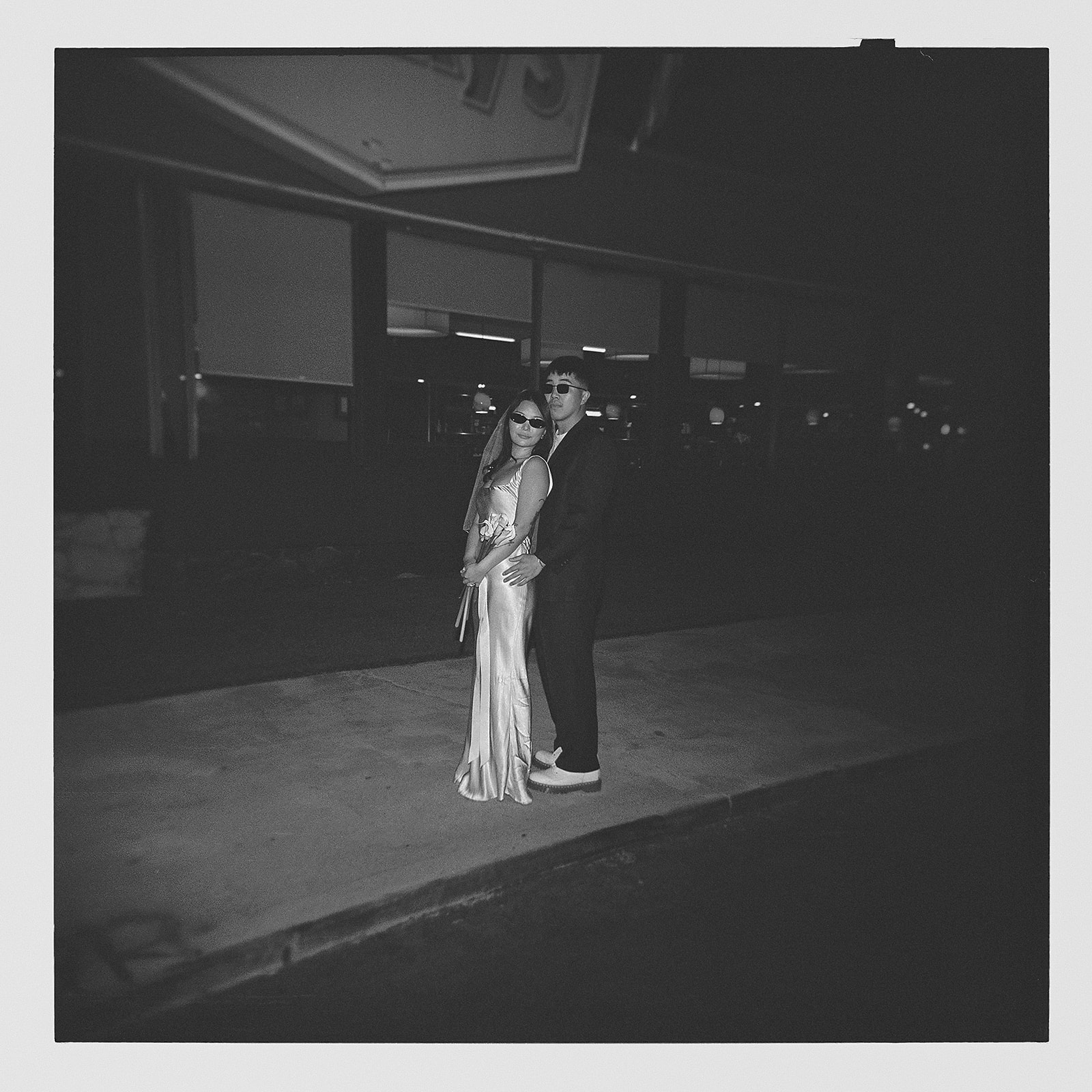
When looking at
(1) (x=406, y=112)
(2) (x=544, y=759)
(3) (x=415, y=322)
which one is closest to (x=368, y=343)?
(3) (x=415, y=322)

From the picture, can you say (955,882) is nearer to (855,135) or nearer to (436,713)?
(436,713)

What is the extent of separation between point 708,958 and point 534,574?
5.86 ft

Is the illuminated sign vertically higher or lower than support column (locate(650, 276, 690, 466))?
higher

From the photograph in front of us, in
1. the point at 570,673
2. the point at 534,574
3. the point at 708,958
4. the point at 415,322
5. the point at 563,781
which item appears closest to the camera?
the point at 708,958

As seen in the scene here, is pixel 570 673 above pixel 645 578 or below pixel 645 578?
below

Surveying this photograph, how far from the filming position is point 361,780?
188 inches

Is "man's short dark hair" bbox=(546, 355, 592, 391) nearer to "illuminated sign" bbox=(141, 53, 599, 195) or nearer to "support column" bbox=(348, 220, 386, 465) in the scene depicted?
"illuminated sign" bbox=(141, 53, 599, 195)

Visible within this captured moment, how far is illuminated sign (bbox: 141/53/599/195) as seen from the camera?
24.0 feet

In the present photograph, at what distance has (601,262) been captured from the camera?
12.0 meters

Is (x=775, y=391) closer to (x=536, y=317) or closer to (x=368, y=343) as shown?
(x=536, y=317)

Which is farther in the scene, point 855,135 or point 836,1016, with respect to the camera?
point 855,135

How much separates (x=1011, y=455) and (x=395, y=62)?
605cm

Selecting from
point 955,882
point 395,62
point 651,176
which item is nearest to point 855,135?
point 651,176

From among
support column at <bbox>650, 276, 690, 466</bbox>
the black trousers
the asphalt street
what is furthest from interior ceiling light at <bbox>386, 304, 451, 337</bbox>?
the asphalt street
